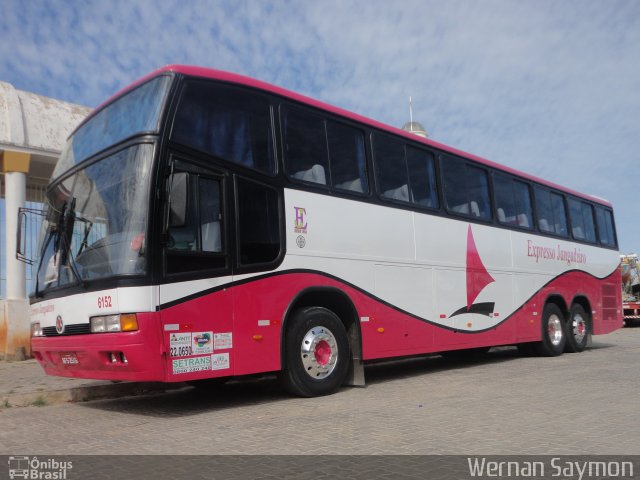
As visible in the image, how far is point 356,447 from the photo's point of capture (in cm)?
475

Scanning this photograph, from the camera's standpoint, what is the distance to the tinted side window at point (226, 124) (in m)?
6.43

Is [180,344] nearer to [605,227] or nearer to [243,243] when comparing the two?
[243,243]

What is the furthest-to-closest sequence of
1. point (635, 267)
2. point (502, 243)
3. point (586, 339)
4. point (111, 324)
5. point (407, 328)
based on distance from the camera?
point (635, 267) < point (586, 339) < point (502, 243) < point (407, 328) < point (111, 324)

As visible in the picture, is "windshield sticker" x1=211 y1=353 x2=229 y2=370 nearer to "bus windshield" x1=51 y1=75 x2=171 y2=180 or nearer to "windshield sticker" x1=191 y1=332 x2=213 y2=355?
"windshield sticker" x1=191 y1=332 x2=213 y2=355

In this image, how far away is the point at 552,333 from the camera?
43.1 feet

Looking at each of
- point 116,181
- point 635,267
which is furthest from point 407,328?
point 635,267

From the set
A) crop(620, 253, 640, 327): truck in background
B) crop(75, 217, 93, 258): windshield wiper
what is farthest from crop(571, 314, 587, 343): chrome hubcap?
crop(620, 253, 640, 327): truck in background

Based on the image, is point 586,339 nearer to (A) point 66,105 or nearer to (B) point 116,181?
(B) point 116,181

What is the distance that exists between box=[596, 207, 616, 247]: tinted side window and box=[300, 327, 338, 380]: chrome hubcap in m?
10.9

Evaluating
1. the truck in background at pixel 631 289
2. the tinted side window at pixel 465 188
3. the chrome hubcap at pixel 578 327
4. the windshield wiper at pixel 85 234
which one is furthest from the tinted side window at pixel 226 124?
the truck in background at pixel 631 289

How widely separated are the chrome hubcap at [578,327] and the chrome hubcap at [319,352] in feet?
27.3

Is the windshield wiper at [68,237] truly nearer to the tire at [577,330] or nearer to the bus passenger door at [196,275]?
the bus passenger door at [196,275]

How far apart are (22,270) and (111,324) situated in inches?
344

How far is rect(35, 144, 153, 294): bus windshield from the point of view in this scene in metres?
5.98
